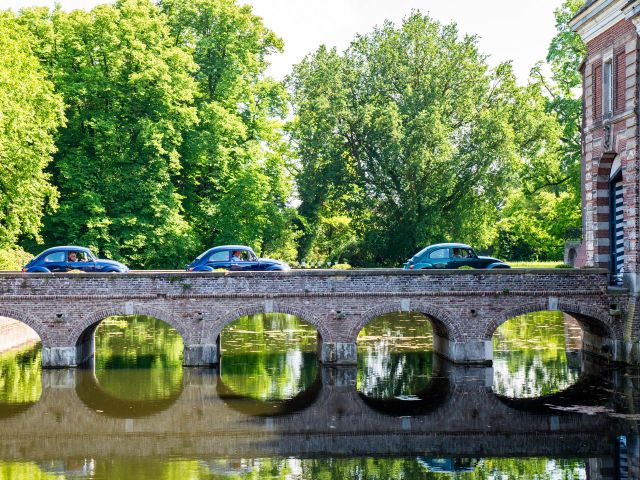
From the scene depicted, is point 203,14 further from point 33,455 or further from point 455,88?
point 33,455

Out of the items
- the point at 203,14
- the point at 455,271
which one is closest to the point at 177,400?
the point at 455,271

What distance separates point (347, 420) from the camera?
21.5 meters

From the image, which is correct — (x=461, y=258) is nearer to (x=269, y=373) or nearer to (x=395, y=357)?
(x=395, y=357)

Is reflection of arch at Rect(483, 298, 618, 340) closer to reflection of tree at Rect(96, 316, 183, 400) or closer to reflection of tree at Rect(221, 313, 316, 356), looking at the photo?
reflection of tree at Rect(221, 313, 316, 356)

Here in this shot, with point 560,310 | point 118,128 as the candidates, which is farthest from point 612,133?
point 118,128

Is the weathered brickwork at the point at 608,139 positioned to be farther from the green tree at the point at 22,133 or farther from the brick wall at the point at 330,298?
the green tree at the point at 22,133

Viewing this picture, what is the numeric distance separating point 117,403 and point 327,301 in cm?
775

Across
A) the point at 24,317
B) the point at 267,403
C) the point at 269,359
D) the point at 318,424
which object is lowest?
the point at 318,424

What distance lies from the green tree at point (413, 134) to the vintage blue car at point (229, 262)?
16809 millimetres

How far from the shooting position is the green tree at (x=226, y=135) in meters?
43.1

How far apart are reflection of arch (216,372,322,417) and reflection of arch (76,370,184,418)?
4.75 feet

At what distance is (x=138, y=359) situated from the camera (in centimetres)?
3053

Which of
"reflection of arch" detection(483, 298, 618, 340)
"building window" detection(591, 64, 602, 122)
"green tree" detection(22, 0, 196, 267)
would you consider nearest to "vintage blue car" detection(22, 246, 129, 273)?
"green tree" detection(22, 0, 196, 267)

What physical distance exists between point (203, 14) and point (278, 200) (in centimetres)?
1184
